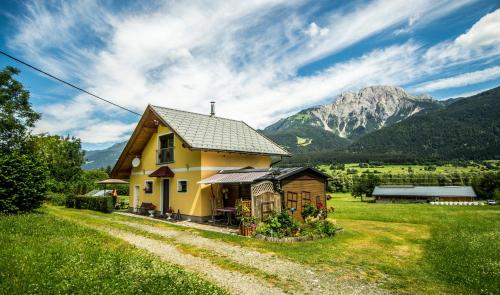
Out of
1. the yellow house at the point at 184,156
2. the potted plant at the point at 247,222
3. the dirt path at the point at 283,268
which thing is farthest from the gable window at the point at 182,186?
the dirt path at the point at 283,268

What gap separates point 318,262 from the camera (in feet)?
30.2

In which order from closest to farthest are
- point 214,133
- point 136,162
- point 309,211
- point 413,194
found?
point 309,211, point 214,133, point 136,162, point 413,194

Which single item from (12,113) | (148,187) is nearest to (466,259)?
(148,187)

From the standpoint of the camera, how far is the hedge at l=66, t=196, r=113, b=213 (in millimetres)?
23891

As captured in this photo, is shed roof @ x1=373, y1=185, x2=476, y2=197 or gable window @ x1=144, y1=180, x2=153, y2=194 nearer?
gable window @ x1=144, y1=180, x2=153, y2=194

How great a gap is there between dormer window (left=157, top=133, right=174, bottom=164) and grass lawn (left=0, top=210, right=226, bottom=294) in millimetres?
11413

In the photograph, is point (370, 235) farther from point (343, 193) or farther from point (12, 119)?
point (343, 193)

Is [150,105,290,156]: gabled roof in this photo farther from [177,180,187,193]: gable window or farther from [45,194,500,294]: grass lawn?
[45,194,500,294]: grass lawn

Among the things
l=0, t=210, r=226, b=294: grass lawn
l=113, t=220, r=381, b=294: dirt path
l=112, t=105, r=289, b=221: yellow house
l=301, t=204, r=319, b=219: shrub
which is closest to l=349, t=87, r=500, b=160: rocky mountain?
l=112, t=105, r=289, b=221: yellow house

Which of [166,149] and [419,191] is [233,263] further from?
[419,191]

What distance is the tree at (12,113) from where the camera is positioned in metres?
34.9

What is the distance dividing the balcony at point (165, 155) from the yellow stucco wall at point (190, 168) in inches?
15.9

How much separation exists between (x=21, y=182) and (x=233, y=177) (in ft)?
37.6

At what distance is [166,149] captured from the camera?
21.9 metres
